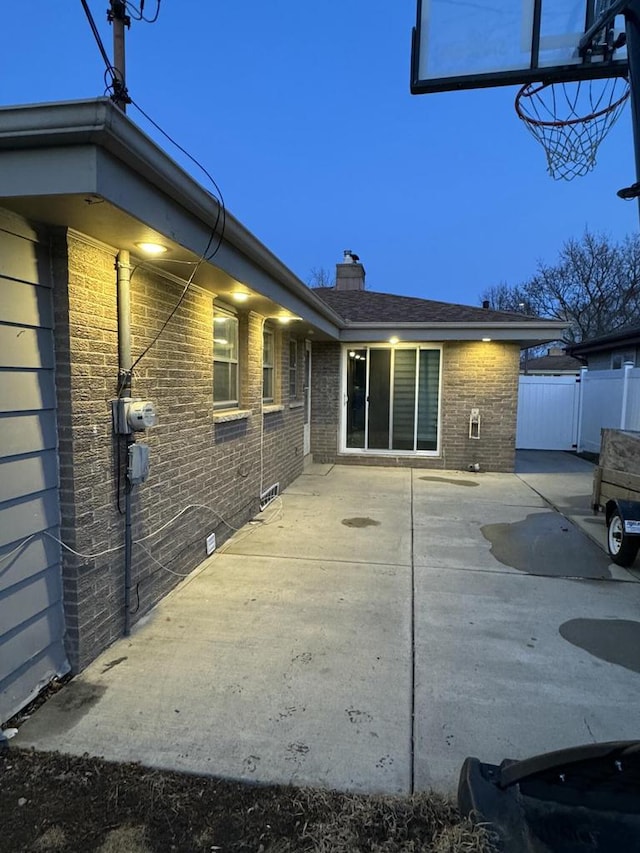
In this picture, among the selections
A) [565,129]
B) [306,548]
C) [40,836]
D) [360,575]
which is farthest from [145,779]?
[565,129]

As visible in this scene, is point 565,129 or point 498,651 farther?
point 565,129

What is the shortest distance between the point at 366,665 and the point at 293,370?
704cm

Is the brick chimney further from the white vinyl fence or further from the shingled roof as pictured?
the white vinyl fence

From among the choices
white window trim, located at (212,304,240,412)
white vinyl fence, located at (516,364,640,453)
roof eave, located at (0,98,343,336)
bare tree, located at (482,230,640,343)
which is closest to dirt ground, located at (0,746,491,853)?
roof eave, located at (0,98,343,336)

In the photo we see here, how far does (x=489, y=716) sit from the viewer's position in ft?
9.32

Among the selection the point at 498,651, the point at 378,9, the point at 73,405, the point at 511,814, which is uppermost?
the point at 378,9

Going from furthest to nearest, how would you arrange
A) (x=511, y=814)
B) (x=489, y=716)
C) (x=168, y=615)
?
1. (x=168, y=615)
2. (x=489, y=716)
3. (x=511, y=814)

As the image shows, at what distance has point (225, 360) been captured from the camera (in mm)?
6012

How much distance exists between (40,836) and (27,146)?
2.91 meters

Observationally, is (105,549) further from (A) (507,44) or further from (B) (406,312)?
(B) (406,312)

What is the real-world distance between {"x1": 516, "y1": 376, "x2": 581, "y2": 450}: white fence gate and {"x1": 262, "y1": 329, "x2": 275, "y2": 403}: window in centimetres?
901

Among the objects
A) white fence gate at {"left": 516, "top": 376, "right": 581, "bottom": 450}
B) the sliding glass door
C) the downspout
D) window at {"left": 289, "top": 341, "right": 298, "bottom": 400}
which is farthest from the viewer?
white fence gate at {"left": 516, "top": 376, "right": 581, "bottom": 450}

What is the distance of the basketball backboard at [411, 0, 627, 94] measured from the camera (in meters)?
3.55

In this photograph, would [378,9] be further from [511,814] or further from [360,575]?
[511,814]
